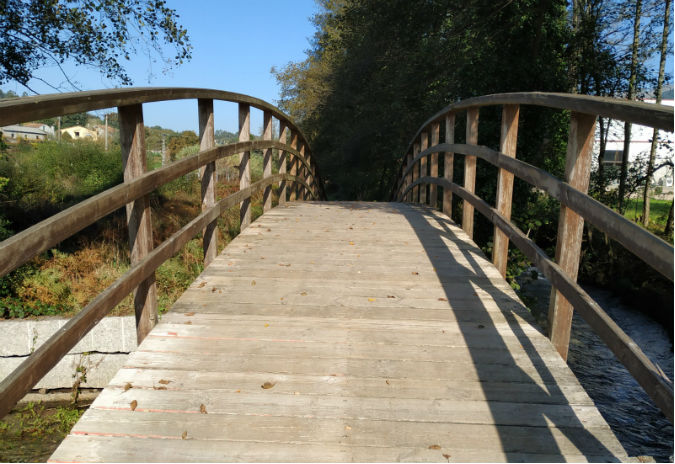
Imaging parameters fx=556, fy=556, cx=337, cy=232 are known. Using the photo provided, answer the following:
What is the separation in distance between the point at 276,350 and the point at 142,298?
2.90 feet

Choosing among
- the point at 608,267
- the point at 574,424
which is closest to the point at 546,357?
the point at 574,424

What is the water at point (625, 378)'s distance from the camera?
7719 mm

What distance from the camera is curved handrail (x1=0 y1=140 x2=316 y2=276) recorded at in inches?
77.9

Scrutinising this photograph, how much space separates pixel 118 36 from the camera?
8.91 metres

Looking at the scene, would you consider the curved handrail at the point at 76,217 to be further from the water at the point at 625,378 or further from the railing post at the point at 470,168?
the water at the point at 625,378

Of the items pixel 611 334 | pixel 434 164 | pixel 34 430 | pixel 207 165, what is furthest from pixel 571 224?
pixel 34 430

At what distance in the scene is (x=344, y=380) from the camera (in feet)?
9.12

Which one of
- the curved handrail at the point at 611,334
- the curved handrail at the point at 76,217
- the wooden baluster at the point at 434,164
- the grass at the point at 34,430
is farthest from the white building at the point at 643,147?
the grass at the point at 34,430

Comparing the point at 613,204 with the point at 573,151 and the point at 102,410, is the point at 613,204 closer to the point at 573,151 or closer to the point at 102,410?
the point at 573,151

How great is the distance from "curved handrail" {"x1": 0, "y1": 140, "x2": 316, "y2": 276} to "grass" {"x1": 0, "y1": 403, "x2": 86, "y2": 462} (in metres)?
3.80

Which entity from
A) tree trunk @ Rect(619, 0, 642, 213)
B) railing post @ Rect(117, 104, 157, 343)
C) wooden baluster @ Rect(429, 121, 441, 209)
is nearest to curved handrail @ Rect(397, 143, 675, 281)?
railing post @ Rect(117, 104, 157, 343)

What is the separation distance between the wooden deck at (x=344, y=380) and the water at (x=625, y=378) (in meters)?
5.05

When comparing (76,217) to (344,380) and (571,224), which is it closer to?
(344,380)

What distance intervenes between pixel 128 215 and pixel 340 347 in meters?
1.42
